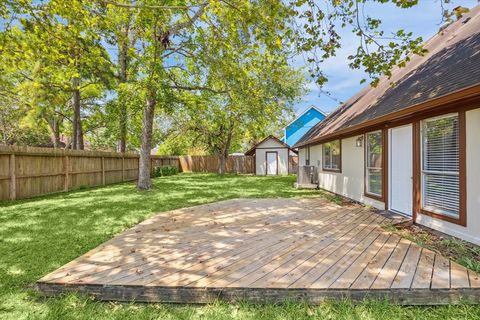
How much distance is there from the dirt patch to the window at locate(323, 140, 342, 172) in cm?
455

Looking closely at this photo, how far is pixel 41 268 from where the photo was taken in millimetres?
3238

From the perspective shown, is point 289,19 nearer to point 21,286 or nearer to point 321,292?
point 321,292

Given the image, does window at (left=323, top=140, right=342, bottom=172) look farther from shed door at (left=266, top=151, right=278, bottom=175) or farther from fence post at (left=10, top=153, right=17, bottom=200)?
shed door at (left=266, top=151, right=278, bottom=175)

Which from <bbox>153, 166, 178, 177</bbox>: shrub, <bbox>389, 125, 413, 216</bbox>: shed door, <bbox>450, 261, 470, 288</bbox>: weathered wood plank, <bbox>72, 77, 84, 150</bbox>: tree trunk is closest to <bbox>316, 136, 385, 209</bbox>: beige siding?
<bbox>389, 125, 413, 216</bbox>: shed door

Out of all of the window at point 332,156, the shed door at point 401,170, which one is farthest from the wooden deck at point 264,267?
the window at point 332,156

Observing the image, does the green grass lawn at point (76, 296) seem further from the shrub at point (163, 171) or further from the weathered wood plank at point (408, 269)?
the shrub at point (163, 171)

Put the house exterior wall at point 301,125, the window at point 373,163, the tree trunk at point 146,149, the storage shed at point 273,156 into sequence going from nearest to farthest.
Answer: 1. the window at point 373,163
2. the tree trunk at point 146,149
3. the storage shed at point 273,156
4. the house exterior wall at point 301,125

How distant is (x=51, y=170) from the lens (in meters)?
9.38

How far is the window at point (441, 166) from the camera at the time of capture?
4.13 m

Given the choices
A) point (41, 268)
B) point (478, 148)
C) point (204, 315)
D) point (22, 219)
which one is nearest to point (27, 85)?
point (22, 219)

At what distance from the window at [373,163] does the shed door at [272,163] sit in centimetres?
1596

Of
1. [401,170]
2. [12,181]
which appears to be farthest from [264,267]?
[12,181]

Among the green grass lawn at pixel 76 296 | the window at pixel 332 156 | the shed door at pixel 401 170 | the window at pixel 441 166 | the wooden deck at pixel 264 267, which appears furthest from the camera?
the window at pixel 332 156

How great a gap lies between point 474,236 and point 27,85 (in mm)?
13238
